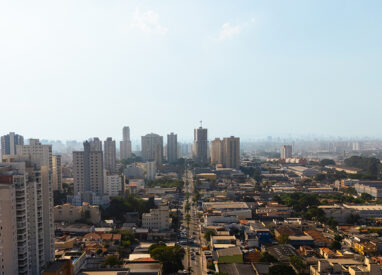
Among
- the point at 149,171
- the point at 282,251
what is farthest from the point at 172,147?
the point at 282,251

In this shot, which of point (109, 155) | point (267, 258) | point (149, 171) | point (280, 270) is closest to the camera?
point (280, 270)

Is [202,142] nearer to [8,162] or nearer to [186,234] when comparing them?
[186,234]

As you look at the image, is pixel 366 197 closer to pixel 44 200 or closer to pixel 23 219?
pixel 44 200

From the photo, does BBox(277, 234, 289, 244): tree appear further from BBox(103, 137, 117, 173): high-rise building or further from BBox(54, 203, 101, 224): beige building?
BBox(103, 137, 117, 173): high-rise building

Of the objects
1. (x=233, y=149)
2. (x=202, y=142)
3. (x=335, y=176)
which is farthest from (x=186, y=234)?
(x=202, y=142)

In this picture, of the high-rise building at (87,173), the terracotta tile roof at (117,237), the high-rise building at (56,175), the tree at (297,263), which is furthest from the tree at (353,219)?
the high-rise building at (56,175)

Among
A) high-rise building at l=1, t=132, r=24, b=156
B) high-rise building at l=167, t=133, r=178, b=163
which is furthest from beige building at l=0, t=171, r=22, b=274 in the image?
high-rise building at l=167, t=133, r=178, b=163
